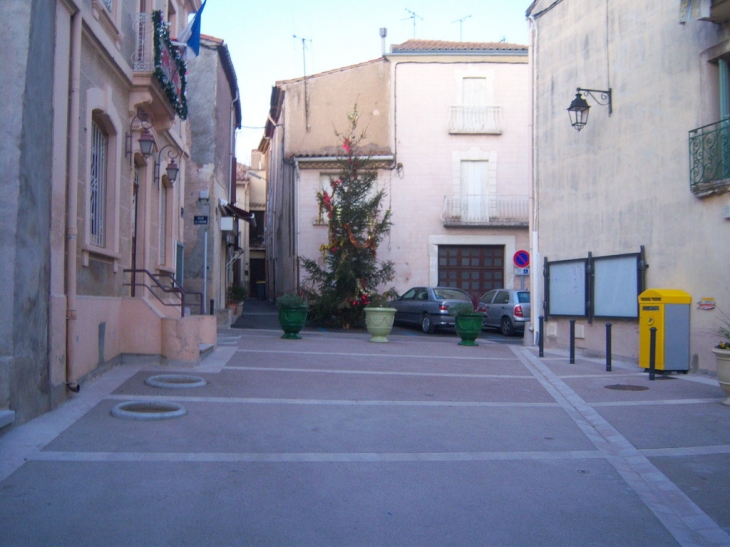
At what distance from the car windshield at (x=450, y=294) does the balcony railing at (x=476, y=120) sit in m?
7.07

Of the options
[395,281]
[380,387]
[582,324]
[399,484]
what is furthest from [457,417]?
[395,281]

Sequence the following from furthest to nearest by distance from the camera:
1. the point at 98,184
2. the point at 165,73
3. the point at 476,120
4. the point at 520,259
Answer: the point at 476,120, the point at 520,259, the point at 165,73, the point at 98,184

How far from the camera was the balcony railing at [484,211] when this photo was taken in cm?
2636

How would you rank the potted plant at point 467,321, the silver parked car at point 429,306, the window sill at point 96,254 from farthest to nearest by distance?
the silver parked car at point 429,306 < the potted plant at point 467,321 < the window sill at point 96,254

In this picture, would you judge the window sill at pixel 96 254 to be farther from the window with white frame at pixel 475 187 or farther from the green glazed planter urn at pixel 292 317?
the window with white frame at pixel 475 187

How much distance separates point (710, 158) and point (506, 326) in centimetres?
1100

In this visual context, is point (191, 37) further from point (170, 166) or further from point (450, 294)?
point (450, 294)

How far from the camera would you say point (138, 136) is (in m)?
11.3

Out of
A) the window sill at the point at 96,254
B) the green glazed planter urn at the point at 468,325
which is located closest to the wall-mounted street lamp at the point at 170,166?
the window sill at the point at 96,254

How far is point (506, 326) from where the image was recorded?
2167 centimetres

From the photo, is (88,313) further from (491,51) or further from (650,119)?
(491,51)

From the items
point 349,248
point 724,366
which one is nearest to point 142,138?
point 724,366

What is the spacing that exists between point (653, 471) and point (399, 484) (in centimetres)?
227

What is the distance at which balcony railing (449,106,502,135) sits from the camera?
87.1 feet
